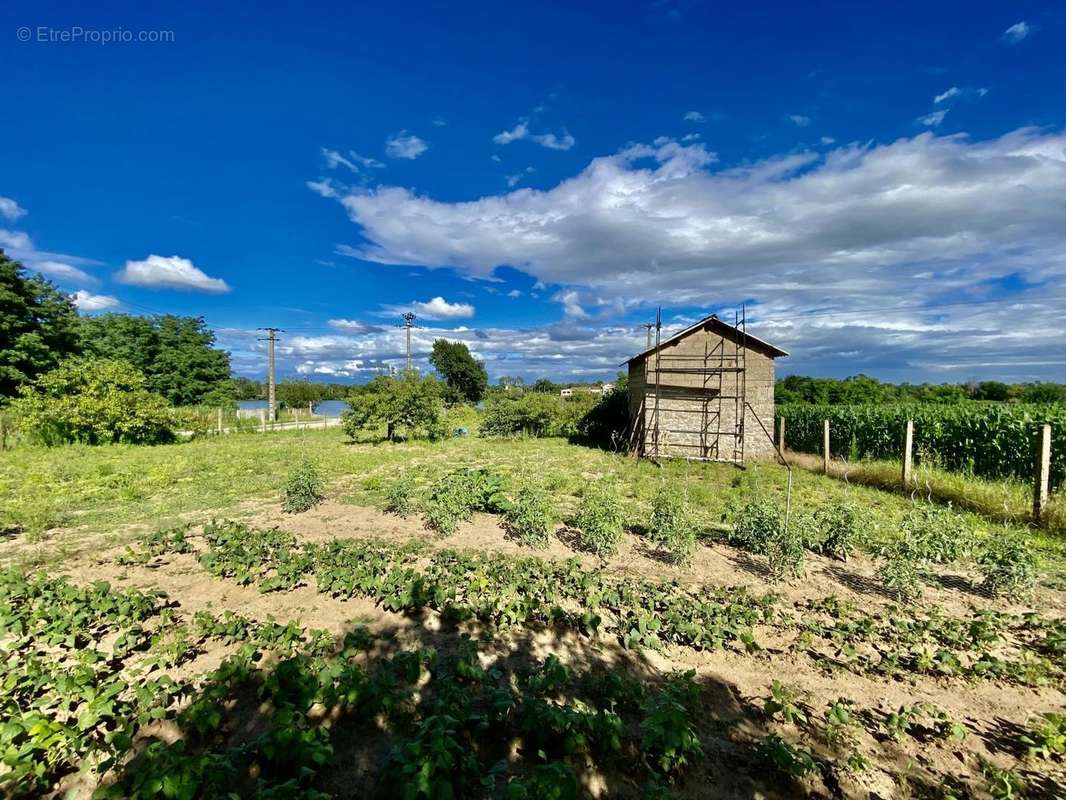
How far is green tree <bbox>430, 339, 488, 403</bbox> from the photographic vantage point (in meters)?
53.8

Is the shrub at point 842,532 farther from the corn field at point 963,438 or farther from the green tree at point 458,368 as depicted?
the green tree at point 458,368

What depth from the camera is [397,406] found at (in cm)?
2009

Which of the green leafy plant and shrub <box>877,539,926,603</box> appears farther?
shrub <box>877,539,926,603</box>

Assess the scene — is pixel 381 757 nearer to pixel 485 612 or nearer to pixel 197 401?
pixel 485 612

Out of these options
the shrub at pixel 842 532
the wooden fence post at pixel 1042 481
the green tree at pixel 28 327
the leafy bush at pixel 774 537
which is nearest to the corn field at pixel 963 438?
the wooden fence post at pixel 1042 481

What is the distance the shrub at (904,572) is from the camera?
17.3ft

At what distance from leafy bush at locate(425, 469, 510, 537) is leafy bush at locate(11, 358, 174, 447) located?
633 inches

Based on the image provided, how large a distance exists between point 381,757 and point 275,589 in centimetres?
310

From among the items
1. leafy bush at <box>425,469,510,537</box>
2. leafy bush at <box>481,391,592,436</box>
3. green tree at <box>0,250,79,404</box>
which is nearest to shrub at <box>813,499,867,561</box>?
leafy bush at <box>425,469,510,537</box>

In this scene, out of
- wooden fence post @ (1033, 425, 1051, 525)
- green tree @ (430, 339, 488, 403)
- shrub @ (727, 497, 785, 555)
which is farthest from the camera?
green tree @ (430, 339, 488, 403)

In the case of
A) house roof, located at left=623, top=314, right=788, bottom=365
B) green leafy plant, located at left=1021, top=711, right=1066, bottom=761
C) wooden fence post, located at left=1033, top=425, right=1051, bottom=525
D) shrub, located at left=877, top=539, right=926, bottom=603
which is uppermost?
house roof, located at left=623, top=314, right=788, bottom=365

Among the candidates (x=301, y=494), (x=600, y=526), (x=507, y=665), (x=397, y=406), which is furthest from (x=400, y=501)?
(x=397, y=406)

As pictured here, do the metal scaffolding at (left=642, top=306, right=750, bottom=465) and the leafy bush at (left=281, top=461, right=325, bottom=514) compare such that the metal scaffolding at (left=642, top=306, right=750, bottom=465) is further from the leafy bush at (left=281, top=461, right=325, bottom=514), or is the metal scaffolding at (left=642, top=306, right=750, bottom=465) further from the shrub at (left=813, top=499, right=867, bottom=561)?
the leafy bush at (left=281, top=461, right=325, bottom=514)

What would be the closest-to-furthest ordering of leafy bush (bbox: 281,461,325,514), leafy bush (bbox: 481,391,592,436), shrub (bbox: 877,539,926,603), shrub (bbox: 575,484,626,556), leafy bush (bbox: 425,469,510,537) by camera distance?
shrub (bbox: 877,539,926,603) → shrub (bbox: 575,484,626,556) → leafy bush (bbox: 425,469,510,537) → leafy bush (bbox: 281,461,325,514) → leafy bush (bbox: 481,391,592,436)
